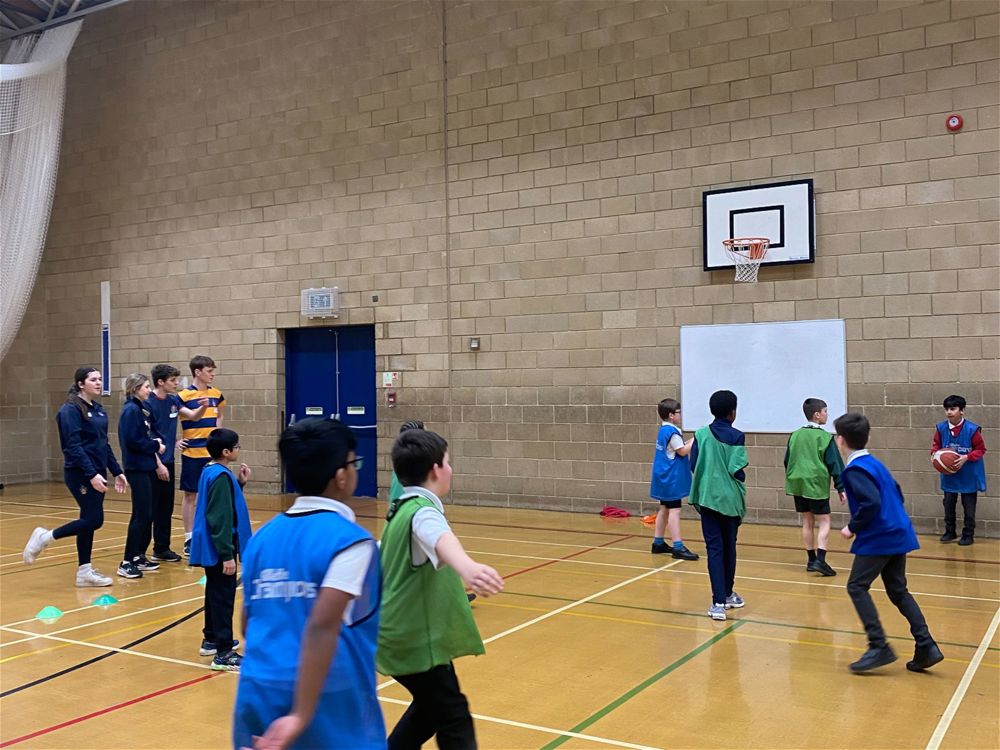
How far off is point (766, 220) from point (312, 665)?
343 inches

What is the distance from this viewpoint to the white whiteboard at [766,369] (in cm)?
936

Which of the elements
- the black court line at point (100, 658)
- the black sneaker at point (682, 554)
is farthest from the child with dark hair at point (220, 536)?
the black sneaker at point (682, 554)

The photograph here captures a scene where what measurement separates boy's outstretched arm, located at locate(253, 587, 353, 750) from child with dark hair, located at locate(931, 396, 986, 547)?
7.82 meters

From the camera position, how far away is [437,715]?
2848mm

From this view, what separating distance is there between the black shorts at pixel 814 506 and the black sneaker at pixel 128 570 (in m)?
5.45

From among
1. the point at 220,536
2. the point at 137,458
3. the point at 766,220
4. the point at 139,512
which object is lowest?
the point at 139,512

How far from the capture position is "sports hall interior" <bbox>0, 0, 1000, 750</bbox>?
4984mm

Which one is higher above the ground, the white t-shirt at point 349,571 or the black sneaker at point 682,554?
the white t-shirt at point 349,571

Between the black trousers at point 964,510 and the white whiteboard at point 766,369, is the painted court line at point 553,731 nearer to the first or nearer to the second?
the black trousers at point 964,510

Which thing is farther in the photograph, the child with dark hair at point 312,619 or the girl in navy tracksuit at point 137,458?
the girl in navy tracksuit at point 137,458

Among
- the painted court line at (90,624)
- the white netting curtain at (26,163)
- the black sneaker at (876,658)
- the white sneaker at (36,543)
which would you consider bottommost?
the painted court line at (90,624)

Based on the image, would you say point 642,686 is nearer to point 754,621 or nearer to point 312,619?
point 754,621

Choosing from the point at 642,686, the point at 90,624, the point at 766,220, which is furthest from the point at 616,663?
the point at 766,220

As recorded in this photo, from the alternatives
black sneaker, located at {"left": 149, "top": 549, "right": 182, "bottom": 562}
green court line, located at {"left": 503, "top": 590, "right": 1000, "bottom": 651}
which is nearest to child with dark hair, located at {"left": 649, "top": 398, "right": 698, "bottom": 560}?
green court line, located at {"left": 503, "top": 590, "right": 1000, "bottom": 651}
